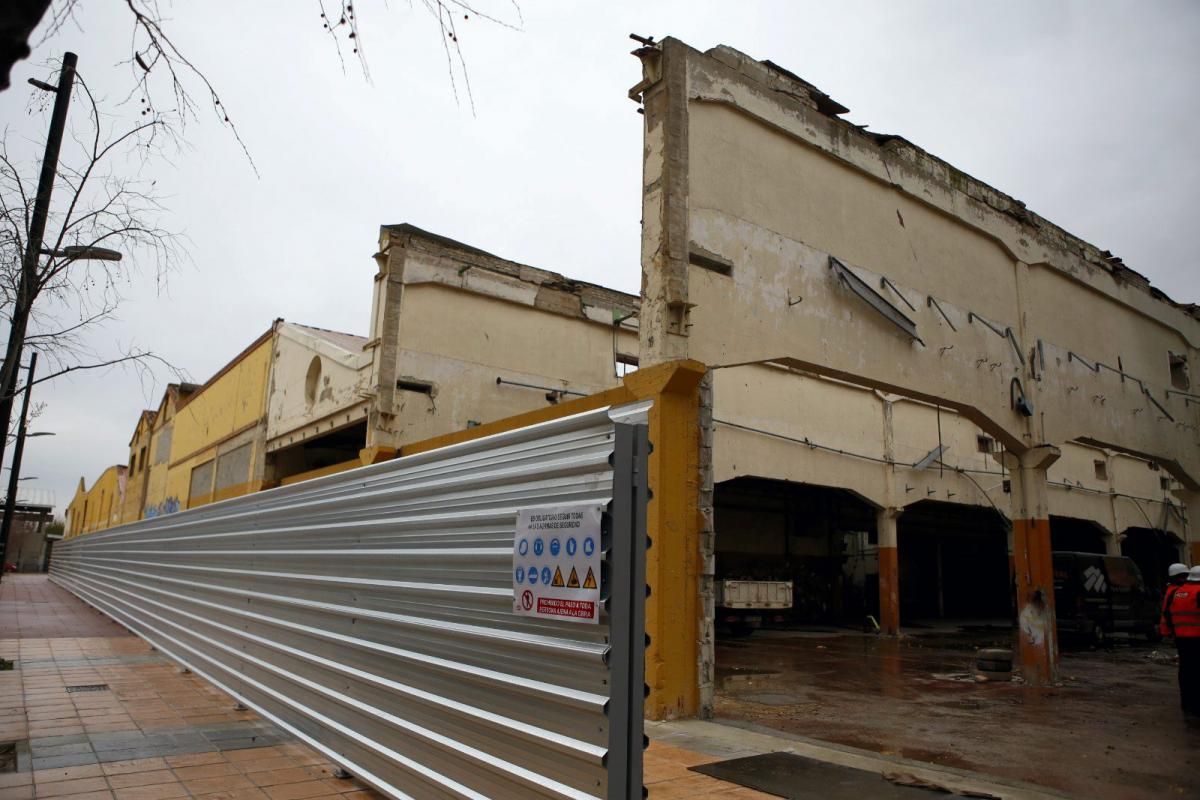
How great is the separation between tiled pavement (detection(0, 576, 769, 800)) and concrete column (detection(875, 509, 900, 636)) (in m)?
15.8

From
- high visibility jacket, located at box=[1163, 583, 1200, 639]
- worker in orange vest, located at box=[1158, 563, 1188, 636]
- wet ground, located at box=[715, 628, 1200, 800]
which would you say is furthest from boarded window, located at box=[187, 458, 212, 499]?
high visibility jacket, located at box=[1163, 583, 1200, 639]

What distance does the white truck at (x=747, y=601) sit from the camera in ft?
56.8

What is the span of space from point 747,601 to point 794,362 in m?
10.2

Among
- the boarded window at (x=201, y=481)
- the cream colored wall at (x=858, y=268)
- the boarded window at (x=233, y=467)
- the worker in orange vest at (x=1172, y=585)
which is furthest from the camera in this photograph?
the boarded window at (x=201, y=481)

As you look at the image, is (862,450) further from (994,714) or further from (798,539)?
(994,714)

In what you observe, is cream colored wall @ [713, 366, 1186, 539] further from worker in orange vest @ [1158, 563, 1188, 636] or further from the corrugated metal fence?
the corrugated metal fence

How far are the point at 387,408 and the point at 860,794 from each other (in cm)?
1078

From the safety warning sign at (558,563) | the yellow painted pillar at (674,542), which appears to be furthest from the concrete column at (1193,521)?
the safety warning sign at (558,563)

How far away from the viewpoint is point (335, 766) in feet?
16.0

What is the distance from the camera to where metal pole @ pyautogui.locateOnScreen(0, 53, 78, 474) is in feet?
22.4

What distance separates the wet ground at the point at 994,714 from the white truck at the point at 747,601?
8.52 feet

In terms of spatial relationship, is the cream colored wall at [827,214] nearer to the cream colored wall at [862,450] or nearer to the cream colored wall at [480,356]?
the cream colored wall at [862,450]

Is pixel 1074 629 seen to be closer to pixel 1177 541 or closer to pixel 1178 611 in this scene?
pixel 1178 611

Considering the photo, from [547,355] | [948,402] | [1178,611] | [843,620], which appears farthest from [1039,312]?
[843,620]
